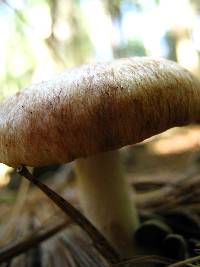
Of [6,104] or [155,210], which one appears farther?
[155,210]

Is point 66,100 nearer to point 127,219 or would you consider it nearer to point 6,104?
point 6,104

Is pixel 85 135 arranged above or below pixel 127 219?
above

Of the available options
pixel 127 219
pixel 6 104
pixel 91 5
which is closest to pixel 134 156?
pixel 127 219

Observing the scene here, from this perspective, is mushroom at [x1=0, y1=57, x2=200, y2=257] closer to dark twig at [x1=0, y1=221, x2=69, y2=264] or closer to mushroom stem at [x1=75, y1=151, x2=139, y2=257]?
mushroom stem at [x1=75, y1=151, x2=139, y2=257]

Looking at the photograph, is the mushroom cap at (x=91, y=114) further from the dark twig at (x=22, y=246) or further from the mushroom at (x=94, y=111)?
the dark twig at (x=22, y=246)

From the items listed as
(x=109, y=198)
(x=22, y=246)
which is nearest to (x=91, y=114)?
(x=109, y=198)

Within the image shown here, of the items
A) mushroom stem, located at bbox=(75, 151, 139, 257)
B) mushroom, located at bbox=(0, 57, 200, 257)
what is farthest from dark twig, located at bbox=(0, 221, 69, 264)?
mushroom, located at bbox=(0, 57, 200, 257)

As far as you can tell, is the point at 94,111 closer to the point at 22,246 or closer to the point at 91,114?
the point at 91,114

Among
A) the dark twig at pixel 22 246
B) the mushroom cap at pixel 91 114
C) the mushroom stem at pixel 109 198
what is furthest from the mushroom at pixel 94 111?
the dark twig at pixel 22 246
